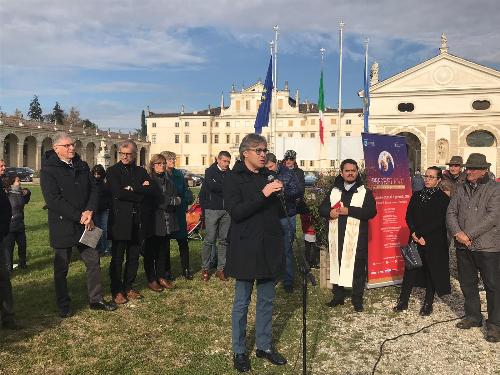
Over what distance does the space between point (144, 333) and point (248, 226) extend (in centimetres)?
190

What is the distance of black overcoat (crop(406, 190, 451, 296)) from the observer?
5543mm

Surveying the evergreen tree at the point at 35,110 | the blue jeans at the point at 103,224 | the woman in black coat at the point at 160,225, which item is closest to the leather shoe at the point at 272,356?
the woman in black coat at the point at 160,225

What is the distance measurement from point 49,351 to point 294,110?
70338mm

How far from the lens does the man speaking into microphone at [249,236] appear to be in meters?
3.86

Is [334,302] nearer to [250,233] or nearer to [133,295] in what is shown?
[250,233]

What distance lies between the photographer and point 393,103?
4697 cm

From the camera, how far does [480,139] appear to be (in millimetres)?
45906

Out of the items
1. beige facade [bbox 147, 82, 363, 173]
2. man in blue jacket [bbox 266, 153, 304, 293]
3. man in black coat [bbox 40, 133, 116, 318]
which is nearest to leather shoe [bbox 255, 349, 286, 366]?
man in blue jacket [bbox 266, 153, 304, 293]

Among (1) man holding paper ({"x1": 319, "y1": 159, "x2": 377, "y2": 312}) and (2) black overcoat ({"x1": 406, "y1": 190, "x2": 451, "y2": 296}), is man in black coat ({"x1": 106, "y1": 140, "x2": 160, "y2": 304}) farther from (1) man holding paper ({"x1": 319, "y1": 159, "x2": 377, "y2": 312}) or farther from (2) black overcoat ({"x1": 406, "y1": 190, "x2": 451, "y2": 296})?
(2) black overcoat ({"x1": 406, "y1": 190, "x2": 451, "y2": 296})

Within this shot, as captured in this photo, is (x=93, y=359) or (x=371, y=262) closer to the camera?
(x=93, y=359)

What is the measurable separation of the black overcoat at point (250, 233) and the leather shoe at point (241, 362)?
715 millimetres

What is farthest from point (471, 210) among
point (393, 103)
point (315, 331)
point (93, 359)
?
point (393, 103)

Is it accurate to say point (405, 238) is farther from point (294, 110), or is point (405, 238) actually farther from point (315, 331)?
point (294, 110)

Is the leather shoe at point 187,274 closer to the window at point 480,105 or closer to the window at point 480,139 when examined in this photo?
the window at point 480,139
